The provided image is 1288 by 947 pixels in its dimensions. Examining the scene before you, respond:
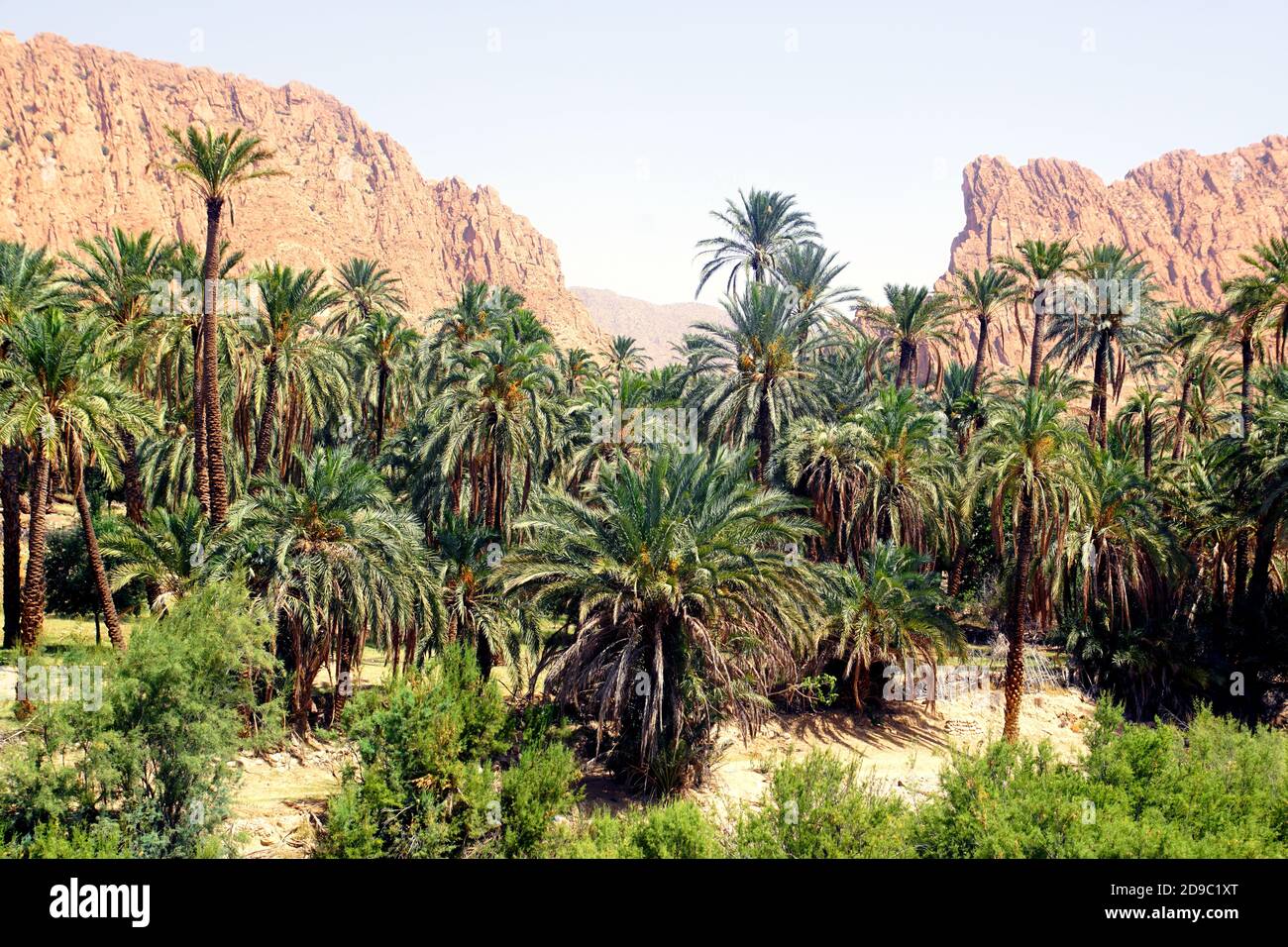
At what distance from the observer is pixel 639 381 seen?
2992 centimetres

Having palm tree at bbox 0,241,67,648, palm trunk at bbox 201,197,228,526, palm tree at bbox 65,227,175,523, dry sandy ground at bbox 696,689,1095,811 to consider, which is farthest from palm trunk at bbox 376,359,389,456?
dry sandy ground at bbox 696,689,1095,811

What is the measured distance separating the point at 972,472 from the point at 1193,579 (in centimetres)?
1097

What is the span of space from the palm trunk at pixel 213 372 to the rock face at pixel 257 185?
3382 inches

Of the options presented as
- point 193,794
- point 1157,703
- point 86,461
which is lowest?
point 1157,703

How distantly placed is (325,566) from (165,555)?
185 inches

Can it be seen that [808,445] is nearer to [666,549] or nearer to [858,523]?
[858,523]

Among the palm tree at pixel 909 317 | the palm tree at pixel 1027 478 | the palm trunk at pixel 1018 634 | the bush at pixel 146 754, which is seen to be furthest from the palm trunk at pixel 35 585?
the palm tree at pixel 909 317

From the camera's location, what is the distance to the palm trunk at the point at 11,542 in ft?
71.4

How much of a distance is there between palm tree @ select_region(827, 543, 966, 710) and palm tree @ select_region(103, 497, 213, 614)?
15827mm

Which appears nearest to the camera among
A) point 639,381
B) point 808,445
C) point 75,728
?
point 75,728

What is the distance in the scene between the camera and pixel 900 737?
74.2ft

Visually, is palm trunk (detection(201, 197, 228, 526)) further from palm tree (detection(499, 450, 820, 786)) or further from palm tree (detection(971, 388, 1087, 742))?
palm tree (detection(971, 388, 1087, 742))

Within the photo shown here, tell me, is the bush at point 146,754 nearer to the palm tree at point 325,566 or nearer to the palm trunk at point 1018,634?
the palm tree at point 325,566
